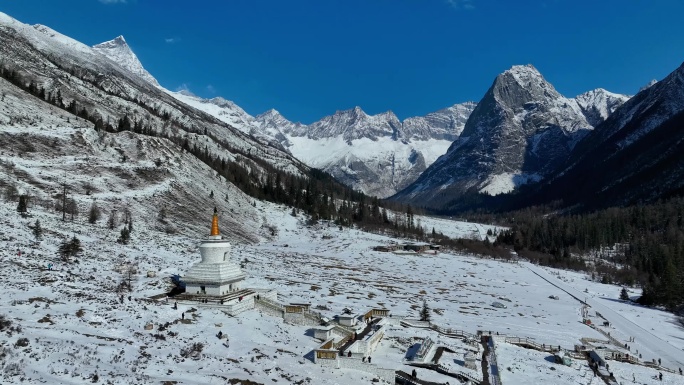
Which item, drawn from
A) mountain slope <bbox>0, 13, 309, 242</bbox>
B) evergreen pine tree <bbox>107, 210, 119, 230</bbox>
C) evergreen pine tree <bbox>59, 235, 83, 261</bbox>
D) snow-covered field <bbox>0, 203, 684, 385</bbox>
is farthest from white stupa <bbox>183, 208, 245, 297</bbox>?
mountain slope <bbox>0, 13, 309, 242</bbox>

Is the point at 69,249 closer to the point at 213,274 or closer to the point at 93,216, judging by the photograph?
the point at 213,274

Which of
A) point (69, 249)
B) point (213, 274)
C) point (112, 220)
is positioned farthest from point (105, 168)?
point (213, 274)

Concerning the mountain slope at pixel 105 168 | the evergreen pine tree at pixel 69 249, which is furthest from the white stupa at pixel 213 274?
the mountain slope at pixel 105 168

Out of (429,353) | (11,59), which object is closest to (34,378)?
(429,353)

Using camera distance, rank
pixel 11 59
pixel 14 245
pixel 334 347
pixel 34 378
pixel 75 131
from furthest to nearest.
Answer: pixel 11 59, pixel 75 131, pixel 14 245, pixel 334 347, pixel 34 378

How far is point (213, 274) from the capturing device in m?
39.2

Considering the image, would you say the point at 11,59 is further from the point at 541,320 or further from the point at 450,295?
the point at 541,320

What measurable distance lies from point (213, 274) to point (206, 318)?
5622 mm

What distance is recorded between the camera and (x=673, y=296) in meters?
74.7

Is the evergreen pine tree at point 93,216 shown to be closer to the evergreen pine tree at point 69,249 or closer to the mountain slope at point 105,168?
the mountain slope at point 105,168

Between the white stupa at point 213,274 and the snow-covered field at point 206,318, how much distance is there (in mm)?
2926

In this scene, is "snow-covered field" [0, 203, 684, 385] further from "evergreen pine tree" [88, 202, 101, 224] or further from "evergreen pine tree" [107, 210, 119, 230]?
"evergreen pine tree" [107, 210, 119, 230]

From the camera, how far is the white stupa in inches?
1532

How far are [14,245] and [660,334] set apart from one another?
69.3m
